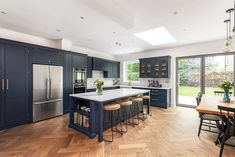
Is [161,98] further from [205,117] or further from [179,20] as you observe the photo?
[179,20]

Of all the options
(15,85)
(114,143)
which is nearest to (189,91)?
(114,143)

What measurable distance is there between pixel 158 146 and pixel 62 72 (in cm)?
363

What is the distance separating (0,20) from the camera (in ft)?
9.78

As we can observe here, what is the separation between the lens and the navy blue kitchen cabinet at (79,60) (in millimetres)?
4656

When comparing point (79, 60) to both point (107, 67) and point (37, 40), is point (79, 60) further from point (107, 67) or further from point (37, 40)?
point (107, 67)

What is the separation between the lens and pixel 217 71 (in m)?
4.76

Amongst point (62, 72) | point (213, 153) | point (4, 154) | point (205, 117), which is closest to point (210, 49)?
point (205, 117)

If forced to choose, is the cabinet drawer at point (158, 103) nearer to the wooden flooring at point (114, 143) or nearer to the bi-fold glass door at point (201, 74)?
the bi-fold glass door at point (201, 74)

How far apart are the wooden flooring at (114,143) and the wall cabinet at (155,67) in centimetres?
270

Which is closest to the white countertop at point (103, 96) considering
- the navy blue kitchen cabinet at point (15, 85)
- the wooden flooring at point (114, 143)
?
the wooden flooring at point (114, 143)

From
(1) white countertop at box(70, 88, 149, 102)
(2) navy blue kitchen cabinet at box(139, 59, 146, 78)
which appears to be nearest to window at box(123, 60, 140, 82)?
(2) navy blue kitchen cabinet at box(139, 59, 146, 78)

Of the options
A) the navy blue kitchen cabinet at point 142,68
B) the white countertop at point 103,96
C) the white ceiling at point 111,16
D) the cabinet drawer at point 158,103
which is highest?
the white ceiling at point 111,16

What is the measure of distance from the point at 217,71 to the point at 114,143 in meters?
4.85

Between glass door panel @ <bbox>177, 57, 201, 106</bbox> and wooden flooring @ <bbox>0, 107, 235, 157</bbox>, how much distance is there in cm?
239
